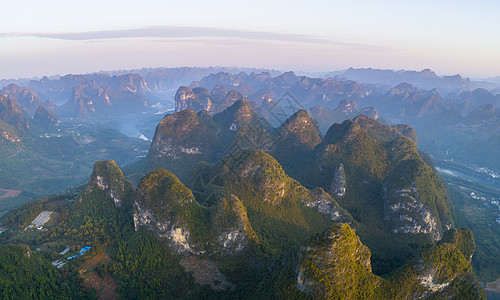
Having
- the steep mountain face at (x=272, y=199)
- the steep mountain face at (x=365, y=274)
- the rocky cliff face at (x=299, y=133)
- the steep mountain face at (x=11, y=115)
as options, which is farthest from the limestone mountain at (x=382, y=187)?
the steep mountain face at (x=11, y=115)

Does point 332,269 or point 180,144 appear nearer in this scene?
point 332,269

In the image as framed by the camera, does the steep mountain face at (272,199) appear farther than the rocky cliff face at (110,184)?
No

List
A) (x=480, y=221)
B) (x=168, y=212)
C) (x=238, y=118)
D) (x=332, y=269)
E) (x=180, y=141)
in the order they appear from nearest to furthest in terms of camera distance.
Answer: (x=332, y=269) → (x=168, y=212) → (x=480, y=221) → (x=180, y=141) → (x=238, y=118)

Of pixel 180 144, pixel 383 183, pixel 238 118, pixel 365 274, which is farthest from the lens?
pixel 238 118

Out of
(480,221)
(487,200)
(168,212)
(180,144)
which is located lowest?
(487,200)

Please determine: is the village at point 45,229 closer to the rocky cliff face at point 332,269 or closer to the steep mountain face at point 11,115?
the rocky cliff face at point 332,269

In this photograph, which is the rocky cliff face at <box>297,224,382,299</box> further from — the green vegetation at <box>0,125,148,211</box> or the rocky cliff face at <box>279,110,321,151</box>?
the green vegetation at <box>0,125,148,211</box>

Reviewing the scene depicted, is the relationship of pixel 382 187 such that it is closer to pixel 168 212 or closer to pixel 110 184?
pixel 168 212

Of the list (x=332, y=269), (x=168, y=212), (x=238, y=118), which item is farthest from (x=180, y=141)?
(x=332, y=269)
